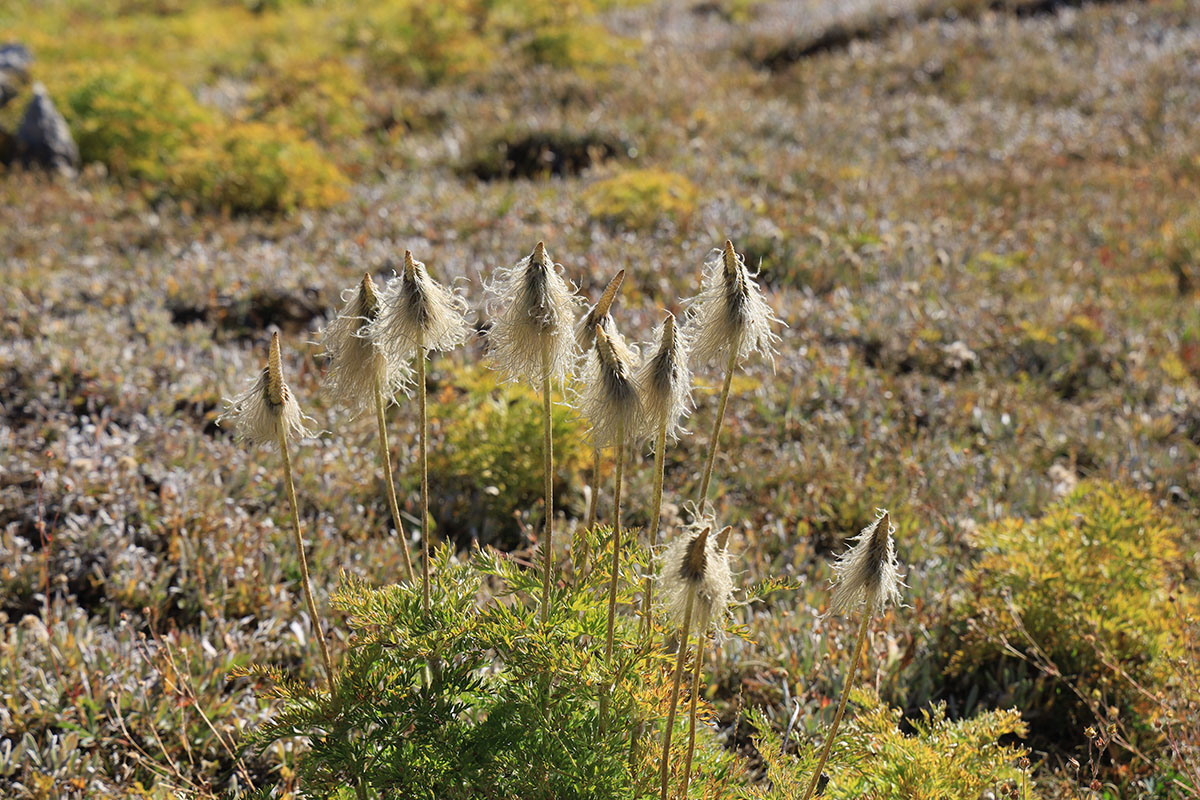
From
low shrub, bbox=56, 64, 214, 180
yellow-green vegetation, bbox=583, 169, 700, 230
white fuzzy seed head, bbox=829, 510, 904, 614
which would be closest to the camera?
white fuzzy seed head, bbox=829, 510, 904, 614

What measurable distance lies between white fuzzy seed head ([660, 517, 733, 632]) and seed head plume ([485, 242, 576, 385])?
1.47 ft

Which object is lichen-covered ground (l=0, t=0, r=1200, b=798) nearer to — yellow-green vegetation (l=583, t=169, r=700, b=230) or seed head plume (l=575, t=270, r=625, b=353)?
yellow-green vegetation (l=583, t=169, r=700, b=230)

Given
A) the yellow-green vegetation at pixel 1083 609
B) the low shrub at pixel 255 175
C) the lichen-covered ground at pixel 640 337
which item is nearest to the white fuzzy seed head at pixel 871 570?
the lichen-covered ground at pixel 640 337

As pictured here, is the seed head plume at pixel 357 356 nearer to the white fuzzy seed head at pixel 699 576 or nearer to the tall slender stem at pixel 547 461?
the tall slender stem at pixel 547 461

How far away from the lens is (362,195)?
8070mm

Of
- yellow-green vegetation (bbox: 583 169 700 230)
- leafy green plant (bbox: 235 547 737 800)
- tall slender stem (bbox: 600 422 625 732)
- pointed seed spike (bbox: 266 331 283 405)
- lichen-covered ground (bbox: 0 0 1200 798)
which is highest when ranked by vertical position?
pointed seed spike (bbox: 266 331 283 405)

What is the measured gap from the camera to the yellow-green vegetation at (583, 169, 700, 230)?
7.27 metres

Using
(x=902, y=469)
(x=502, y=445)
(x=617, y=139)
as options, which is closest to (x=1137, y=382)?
(x=902, y=469)

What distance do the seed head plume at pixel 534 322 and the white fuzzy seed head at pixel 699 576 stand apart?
45 centimetres

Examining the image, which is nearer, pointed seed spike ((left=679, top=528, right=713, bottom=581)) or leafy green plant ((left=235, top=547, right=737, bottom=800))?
pointed seed spike ((left=679, top=528, right=713, bottom=581))

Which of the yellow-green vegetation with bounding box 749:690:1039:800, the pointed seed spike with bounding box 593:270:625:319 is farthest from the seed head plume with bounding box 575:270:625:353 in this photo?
the yellow-green vegetation with bounding box 749:690:1039:800

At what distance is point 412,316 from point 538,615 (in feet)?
2.56

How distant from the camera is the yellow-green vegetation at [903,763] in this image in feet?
7.04

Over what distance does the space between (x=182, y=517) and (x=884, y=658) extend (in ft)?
9.59
